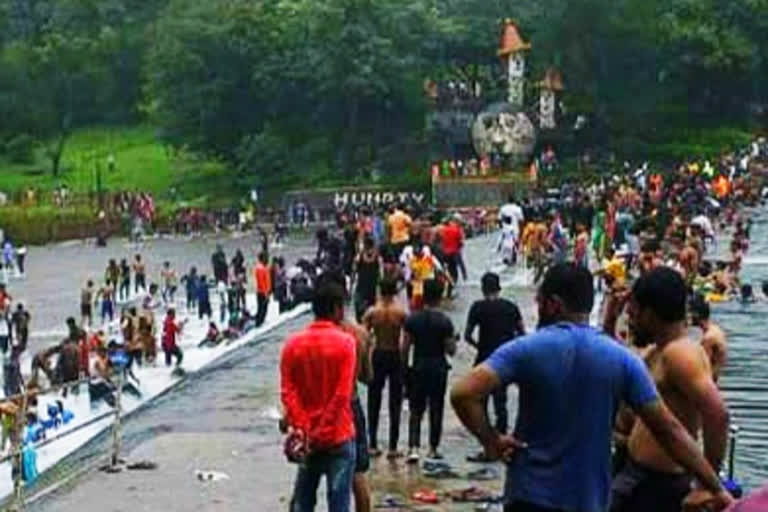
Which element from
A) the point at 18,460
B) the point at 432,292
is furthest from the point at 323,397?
the point at 18,460

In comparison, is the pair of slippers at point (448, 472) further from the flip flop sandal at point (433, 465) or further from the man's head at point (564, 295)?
the man's head at point (564, 295)

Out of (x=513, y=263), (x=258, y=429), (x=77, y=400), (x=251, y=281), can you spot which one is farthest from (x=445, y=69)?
(x=258, y=429)

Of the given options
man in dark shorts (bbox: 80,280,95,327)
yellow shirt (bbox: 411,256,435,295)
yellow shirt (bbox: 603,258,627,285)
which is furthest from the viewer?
man in dark shorts (bbox: 80,280,95,327)

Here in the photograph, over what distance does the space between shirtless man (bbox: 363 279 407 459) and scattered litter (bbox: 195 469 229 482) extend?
132 cm

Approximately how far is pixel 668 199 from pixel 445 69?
1223 inches

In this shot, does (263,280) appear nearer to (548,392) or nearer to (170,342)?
(170,342)

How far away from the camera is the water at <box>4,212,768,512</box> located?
12773mm

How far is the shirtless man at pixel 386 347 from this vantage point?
12633 millimetres

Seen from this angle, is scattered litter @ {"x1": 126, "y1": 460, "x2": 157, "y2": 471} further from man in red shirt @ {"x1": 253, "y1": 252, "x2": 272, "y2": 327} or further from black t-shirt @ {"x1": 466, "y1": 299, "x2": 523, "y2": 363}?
man in red shirt @ {"x1": 253, "y1": 252, "x2": 272, "y2": 327}

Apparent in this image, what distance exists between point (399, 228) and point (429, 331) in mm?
13275

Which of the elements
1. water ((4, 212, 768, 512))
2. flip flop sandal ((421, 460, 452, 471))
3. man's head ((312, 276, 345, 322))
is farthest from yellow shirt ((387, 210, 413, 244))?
man's head ((312, 276, 345, 322))

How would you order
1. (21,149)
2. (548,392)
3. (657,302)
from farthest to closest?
1. (21,149)
2. (657,302)
3. (548,392)

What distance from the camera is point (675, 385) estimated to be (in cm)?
656

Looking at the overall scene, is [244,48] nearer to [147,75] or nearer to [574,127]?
[147,75]
